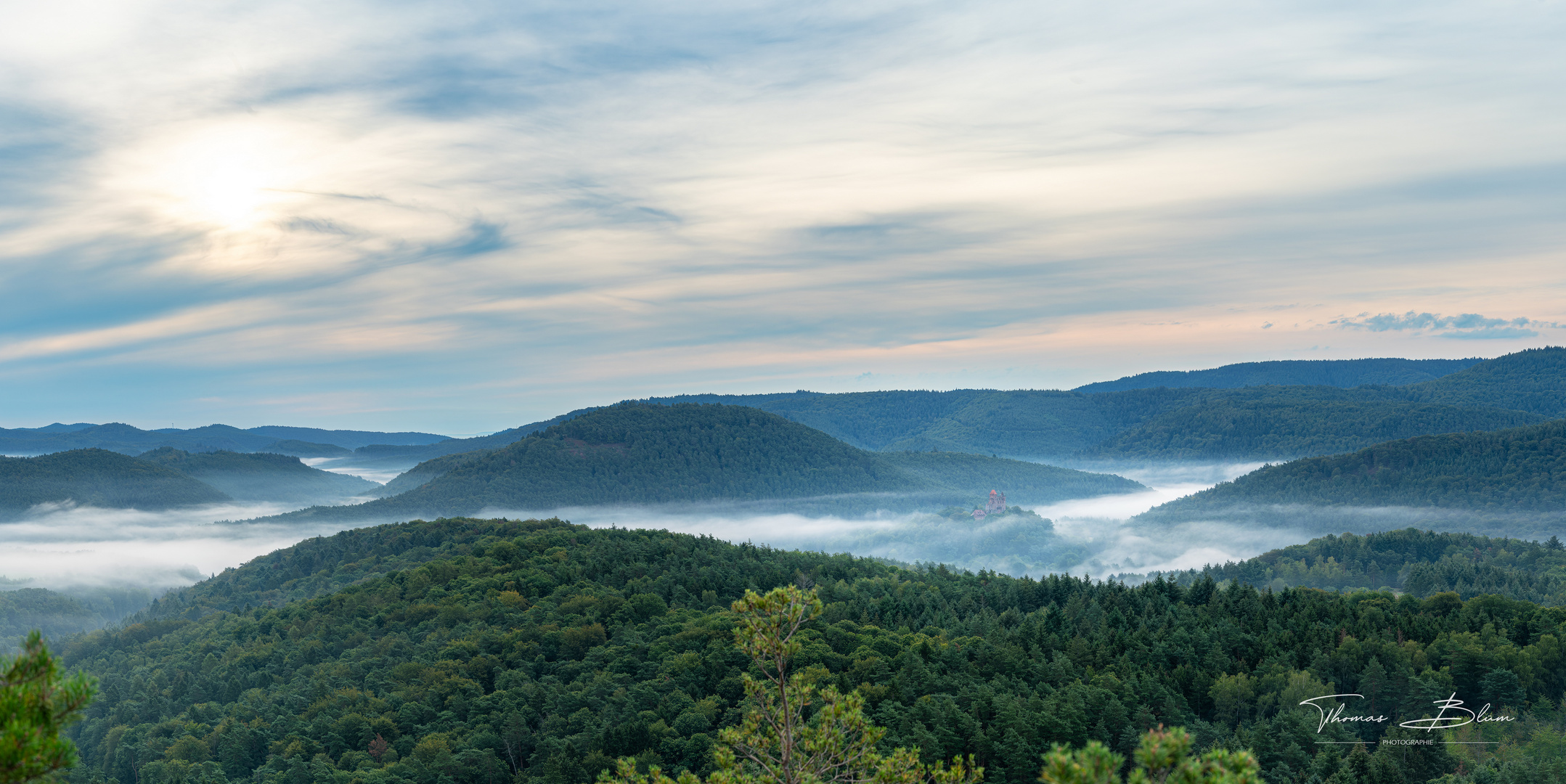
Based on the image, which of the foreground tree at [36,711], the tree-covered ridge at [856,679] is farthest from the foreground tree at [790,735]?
the tree-covered ridge at [856,679]

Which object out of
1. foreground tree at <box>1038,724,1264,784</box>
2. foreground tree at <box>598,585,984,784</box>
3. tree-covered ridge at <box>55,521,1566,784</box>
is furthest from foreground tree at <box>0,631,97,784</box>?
tree-covered ridge at <box>55,521,1566,784</box>

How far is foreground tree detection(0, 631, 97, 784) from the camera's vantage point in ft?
53.2

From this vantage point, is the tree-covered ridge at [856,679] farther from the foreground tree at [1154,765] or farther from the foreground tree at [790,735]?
the foreground tree at [1154,765]

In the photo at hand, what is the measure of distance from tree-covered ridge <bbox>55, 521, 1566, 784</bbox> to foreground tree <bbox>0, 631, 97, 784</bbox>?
72.1 meters

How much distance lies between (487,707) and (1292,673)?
10222 centimetres

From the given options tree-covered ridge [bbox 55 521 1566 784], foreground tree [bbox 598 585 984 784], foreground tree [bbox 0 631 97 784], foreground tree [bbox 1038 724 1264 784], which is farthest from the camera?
tree-covered ridge [bbox 55 521 1566 784]

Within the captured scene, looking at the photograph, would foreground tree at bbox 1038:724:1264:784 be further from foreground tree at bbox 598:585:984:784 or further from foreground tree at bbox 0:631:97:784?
foreground tree at bbox 0:631:97:784

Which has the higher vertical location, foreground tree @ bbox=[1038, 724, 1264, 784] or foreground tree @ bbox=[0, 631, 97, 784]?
foreground tree @ bbox=[0, 631, 97, 784]

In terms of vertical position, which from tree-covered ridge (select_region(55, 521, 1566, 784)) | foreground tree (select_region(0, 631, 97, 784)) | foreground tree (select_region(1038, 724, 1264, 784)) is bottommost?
tree-covered ridge (select_region(55, 521, 1566, 784))

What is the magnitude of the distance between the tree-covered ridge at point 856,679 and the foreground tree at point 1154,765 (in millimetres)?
68820

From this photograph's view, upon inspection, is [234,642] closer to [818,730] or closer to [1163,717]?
[1163,717]

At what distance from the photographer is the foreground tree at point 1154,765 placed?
49.6 feet

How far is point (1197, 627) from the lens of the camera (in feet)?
411

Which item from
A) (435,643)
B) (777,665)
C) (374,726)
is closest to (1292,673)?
(777,665)
